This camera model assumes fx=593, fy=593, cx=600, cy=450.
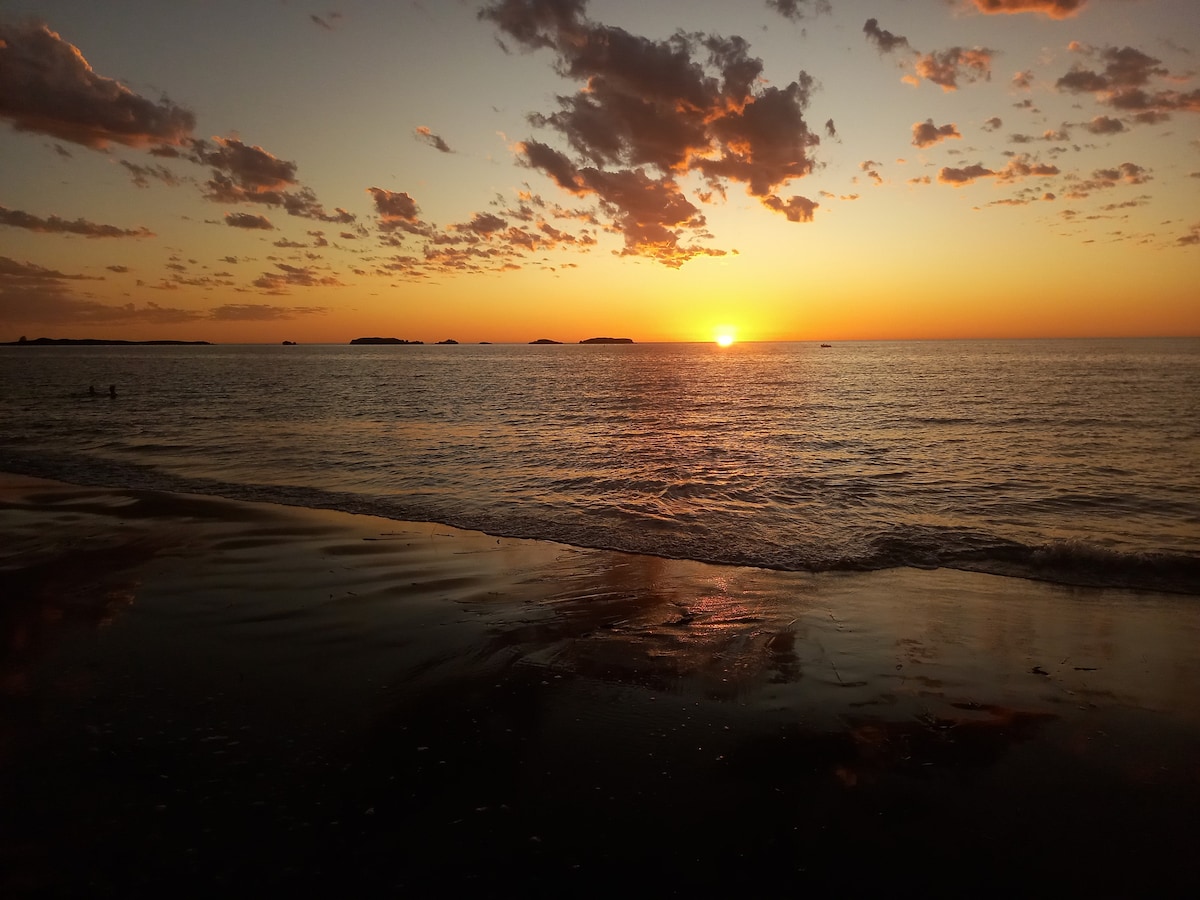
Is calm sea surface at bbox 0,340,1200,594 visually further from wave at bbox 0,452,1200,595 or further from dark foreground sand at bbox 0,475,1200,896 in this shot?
dark foreground sand at bbox 0,475,1200,896

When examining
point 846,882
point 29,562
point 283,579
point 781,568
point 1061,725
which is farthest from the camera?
point 781,568

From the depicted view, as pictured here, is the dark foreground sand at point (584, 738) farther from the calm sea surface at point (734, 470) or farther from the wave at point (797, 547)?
the calm sea surface at point (734, 470)

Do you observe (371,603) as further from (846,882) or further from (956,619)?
(956,619)

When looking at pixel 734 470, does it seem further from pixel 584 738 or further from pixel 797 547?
pixel 584 738

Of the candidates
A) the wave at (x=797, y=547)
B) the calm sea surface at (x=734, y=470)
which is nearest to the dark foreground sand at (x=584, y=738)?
the wave at (x=797, y=547)

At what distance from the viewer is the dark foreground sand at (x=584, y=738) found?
4.57 metres

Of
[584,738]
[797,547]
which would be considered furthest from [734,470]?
[584,738]

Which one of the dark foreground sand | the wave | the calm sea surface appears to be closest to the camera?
the dark foreground sand

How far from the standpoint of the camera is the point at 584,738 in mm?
6164

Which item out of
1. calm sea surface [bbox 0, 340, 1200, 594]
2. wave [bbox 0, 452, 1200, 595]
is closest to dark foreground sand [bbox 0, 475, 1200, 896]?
wave [bbox 0, 452, 1200, 595]

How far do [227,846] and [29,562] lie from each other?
36.4 ft

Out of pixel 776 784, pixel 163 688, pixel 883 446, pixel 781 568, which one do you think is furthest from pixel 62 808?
pixel 883 446

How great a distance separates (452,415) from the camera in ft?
146

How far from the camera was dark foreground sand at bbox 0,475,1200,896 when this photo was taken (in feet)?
15.0
